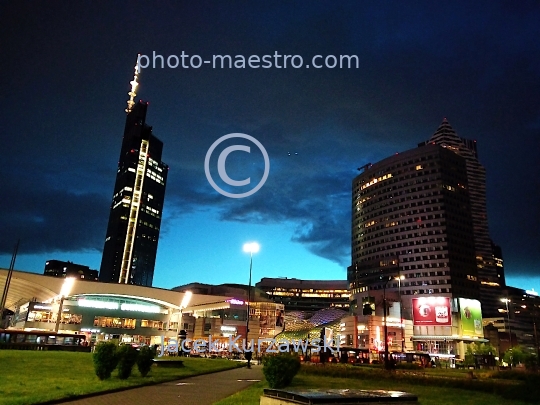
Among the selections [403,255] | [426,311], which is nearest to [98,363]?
[426,311]

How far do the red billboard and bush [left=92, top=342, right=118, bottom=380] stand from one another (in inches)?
3780

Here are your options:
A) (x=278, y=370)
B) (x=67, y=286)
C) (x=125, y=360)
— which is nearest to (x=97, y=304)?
(x=67, y=286)

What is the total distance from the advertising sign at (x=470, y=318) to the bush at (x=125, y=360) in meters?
103

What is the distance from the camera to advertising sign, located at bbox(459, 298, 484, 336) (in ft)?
349

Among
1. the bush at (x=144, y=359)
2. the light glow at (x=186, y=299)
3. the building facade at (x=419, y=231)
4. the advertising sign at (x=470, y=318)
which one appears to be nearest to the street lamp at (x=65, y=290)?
the light glow at (x=186, y=299)

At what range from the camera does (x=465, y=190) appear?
154 meters

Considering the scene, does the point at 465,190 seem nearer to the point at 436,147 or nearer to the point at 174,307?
the point at 436,147

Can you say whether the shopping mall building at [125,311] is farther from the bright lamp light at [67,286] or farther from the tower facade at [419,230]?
the tower facade at [419,230]

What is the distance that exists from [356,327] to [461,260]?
59.0m

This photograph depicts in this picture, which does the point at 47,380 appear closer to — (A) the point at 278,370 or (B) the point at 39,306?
(A) the point at 278,370

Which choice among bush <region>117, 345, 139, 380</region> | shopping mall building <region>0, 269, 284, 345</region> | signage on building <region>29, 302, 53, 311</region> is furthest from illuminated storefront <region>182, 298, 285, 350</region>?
bush <region>117, 345, 139, 380</region>

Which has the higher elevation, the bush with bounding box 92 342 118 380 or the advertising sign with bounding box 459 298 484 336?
the advertising sign with bounding box 459 298 484 336

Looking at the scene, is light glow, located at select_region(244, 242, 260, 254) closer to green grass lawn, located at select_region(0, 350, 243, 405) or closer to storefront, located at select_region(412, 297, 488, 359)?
green grass lawn, located at select_region(0, 350, 243, 405)

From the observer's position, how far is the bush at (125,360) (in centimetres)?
Answer: 1975
